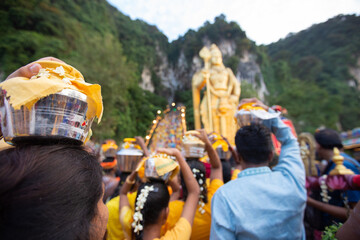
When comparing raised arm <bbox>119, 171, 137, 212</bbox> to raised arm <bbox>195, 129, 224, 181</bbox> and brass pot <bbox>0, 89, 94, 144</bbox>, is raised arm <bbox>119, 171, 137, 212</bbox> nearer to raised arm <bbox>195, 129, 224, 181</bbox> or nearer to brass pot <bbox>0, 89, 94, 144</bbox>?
raised arm <bbox>195, 129, 224, 181</bbox>

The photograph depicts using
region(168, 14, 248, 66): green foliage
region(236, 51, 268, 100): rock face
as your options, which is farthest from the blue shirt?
region(168, 14, 248, 66): green foliage

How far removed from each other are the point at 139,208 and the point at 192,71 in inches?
1392

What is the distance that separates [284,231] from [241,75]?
35413 mm

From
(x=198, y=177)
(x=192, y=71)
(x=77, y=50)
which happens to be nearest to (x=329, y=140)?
(x=198, y=177)

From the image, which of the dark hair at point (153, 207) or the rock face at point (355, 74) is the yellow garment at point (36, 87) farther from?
the rock face at point (355, 74)

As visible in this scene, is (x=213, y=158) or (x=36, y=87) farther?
(x=213, y=158)

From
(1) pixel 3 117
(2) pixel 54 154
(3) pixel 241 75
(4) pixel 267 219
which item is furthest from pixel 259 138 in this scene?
(3) pixel 241 75

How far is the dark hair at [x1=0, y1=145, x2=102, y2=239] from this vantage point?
0.51m

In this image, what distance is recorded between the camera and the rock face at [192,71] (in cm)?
3475

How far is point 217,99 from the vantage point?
9.54 metres

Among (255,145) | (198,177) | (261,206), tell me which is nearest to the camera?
(261,206)

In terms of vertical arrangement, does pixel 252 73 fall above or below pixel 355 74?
above

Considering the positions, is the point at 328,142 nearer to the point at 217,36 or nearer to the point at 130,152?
the point at 130,152

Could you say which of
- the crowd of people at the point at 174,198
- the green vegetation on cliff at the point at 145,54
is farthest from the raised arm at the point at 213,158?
the green vegetation on cliff at the point at 145,54
